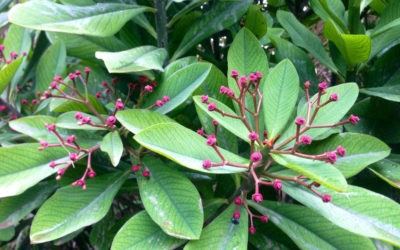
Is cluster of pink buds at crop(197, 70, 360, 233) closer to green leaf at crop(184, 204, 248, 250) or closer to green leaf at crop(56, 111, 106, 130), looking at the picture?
green leaf at crop(184, 204, 248, 250)

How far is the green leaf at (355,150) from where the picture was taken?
2.94ft

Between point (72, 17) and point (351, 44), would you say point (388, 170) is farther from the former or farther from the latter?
point (72, 17)

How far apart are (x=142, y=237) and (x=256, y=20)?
0.71 meters

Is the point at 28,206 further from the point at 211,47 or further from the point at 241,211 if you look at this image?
the point at 211,47

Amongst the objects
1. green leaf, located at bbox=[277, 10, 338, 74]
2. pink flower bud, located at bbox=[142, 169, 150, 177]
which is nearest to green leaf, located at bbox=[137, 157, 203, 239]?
pink flower bud, located at bbox=[142, 169, 150, 177]

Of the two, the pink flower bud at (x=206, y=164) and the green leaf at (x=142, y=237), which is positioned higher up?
the pink flower bud at (x=206, y=164)

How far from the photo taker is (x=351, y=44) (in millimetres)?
1039

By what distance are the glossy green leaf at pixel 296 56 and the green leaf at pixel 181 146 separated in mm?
450

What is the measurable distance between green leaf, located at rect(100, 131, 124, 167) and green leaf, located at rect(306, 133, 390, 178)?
434mm

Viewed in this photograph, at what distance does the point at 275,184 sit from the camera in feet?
2.51

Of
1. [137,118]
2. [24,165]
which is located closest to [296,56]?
[137,118]

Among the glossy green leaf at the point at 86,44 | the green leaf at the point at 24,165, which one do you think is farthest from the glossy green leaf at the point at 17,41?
the green leaf at the point at 24,165

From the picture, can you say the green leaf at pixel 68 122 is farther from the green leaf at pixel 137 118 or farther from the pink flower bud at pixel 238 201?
the pink flower bud at pixel 238 201

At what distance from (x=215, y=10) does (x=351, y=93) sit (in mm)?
489
